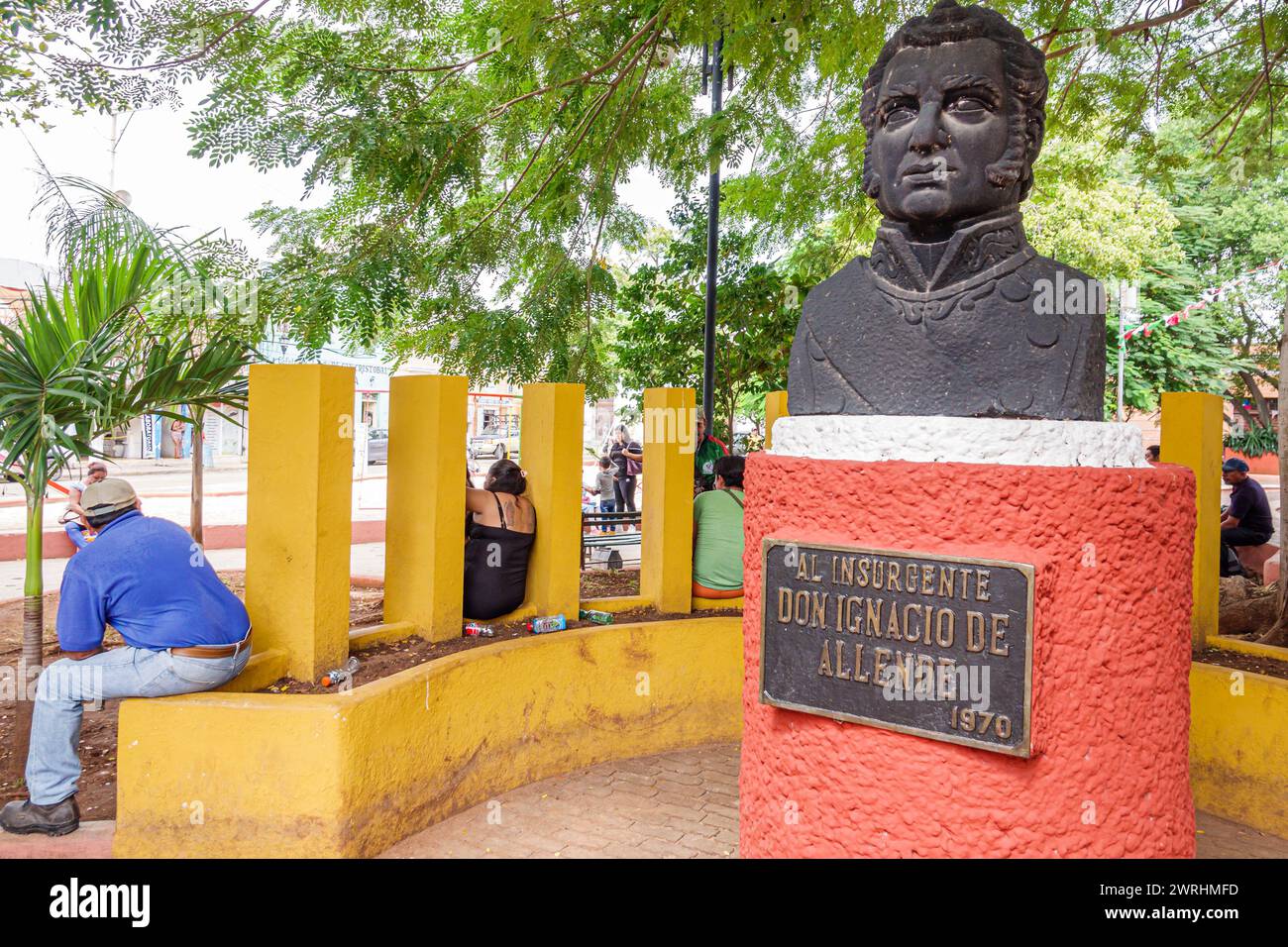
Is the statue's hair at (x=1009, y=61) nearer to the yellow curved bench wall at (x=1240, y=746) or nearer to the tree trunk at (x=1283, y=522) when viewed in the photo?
the yellow curved bench wall at (x=1240, y=746)

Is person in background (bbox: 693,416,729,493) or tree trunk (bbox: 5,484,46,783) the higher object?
person in background (bbox: 693,416,729,493)

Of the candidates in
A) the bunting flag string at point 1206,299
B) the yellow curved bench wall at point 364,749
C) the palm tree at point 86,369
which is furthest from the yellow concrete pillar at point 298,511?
the bunting flag string at point 1206,299

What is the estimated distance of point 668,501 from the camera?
17.3ft

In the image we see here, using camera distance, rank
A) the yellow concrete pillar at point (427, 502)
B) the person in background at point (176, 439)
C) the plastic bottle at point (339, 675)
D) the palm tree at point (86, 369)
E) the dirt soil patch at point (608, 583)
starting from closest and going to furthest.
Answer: the palm tree at point (86, 369), the plastic bottle at point (339, 675), the yellow concrete pillar at point (427, 502), the dirt soil patch at point (608, 583), the person in background at point (176, 439)

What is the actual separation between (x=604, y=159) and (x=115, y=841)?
508 cm

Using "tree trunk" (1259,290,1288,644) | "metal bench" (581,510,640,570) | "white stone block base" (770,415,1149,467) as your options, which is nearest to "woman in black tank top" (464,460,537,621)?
"white stone block base" (770,415,1149,467)

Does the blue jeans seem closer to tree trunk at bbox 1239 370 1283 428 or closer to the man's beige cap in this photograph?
the man's beige cap

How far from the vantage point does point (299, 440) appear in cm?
378

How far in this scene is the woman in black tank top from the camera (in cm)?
474

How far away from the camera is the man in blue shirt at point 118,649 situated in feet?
11.1

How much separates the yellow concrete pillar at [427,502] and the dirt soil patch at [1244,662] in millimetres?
3745

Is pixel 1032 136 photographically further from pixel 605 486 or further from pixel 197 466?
pixel 605 486

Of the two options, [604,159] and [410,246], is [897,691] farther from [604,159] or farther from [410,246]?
[604,159]

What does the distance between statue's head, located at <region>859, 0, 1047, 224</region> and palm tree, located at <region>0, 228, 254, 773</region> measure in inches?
122
